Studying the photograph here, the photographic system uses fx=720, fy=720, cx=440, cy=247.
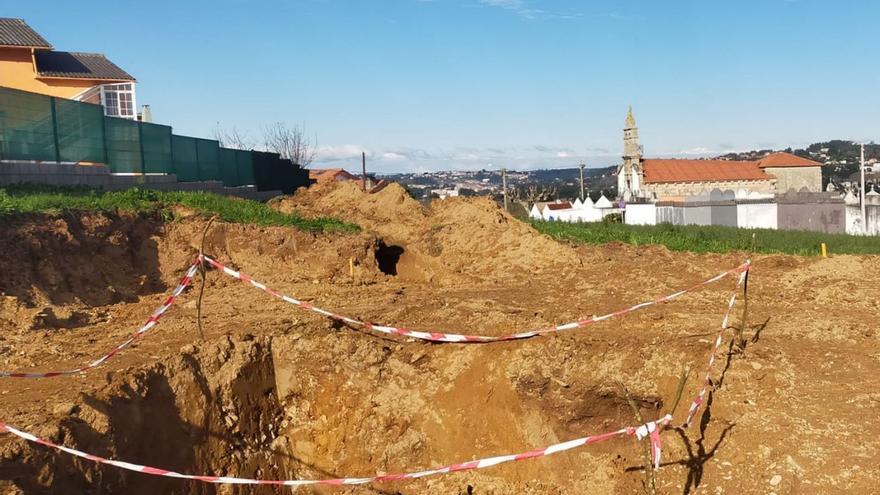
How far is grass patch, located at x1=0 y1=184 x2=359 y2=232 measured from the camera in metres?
11.1

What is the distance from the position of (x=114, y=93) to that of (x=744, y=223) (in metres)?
30.0

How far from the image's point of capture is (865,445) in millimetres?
6496

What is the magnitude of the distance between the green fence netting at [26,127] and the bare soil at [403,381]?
3.37m

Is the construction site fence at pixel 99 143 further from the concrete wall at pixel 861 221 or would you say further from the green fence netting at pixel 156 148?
the concrete wall at pixel 861 221

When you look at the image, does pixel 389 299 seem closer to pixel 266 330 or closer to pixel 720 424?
pixel 266 330

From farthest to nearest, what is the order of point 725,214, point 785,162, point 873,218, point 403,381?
1. point 785,162
2. point 725,214
3. point 873,218
4. point 403,381

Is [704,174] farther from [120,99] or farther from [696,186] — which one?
[120,99]

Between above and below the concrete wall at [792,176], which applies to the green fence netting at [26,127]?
above

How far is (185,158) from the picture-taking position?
801 inches

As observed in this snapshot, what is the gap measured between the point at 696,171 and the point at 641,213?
30346 mm

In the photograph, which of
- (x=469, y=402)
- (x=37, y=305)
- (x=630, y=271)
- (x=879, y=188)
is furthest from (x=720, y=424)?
(x=879, y=188)

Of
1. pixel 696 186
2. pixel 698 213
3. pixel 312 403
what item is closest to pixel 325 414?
pixel 312 403

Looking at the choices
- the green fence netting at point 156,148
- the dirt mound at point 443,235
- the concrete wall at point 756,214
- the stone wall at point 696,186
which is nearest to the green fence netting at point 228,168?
the green fence netting at point 156,148

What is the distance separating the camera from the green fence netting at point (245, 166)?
24375 millimetres
